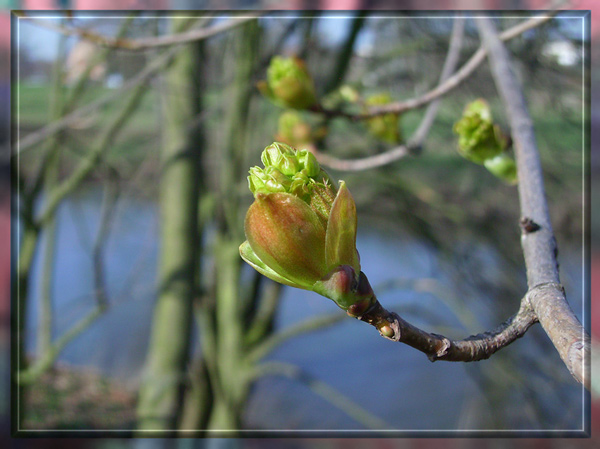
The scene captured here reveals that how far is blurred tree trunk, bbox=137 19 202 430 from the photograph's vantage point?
1396mm

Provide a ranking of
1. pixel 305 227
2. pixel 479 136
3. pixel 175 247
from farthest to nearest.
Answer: pixel 175 247
pixel 479 136
pixel 305 227

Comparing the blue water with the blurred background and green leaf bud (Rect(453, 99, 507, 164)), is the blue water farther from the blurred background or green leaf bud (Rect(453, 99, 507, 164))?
green leaf bud (Rect(453, 99, 507, 164))

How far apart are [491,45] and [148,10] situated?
99 centimetres

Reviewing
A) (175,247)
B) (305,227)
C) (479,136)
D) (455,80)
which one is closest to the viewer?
(305,227)

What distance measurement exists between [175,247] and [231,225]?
0.59 ft

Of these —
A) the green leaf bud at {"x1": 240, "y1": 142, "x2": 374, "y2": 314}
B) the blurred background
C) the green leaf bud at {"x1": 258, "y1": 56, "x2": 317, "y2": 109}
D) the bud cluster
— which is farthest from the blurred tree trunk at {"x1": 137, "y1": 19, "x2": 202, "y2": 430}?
the green leaf bud at {"x1": 240, "y1": 142, "x2": 374, "y2": 314}

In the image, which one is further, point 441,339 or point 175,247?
point 175,247

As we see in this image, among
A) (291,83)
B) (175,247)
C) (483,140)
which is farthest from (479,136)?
(175,247)

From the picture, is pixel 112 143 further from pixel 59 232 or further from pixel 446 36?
pixel 446 36

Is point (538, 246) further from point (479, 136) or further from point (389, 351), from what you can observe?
point (389, 351)

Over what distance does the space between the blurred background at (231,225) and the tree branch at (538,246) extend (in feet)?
2.98

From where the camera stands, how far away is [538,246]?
31cm

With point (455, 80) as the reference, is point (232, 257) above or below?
below

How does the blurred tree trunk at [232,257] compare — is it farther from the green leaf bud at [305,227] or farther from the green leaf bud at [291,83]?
the green leaf bud at [305,227]
